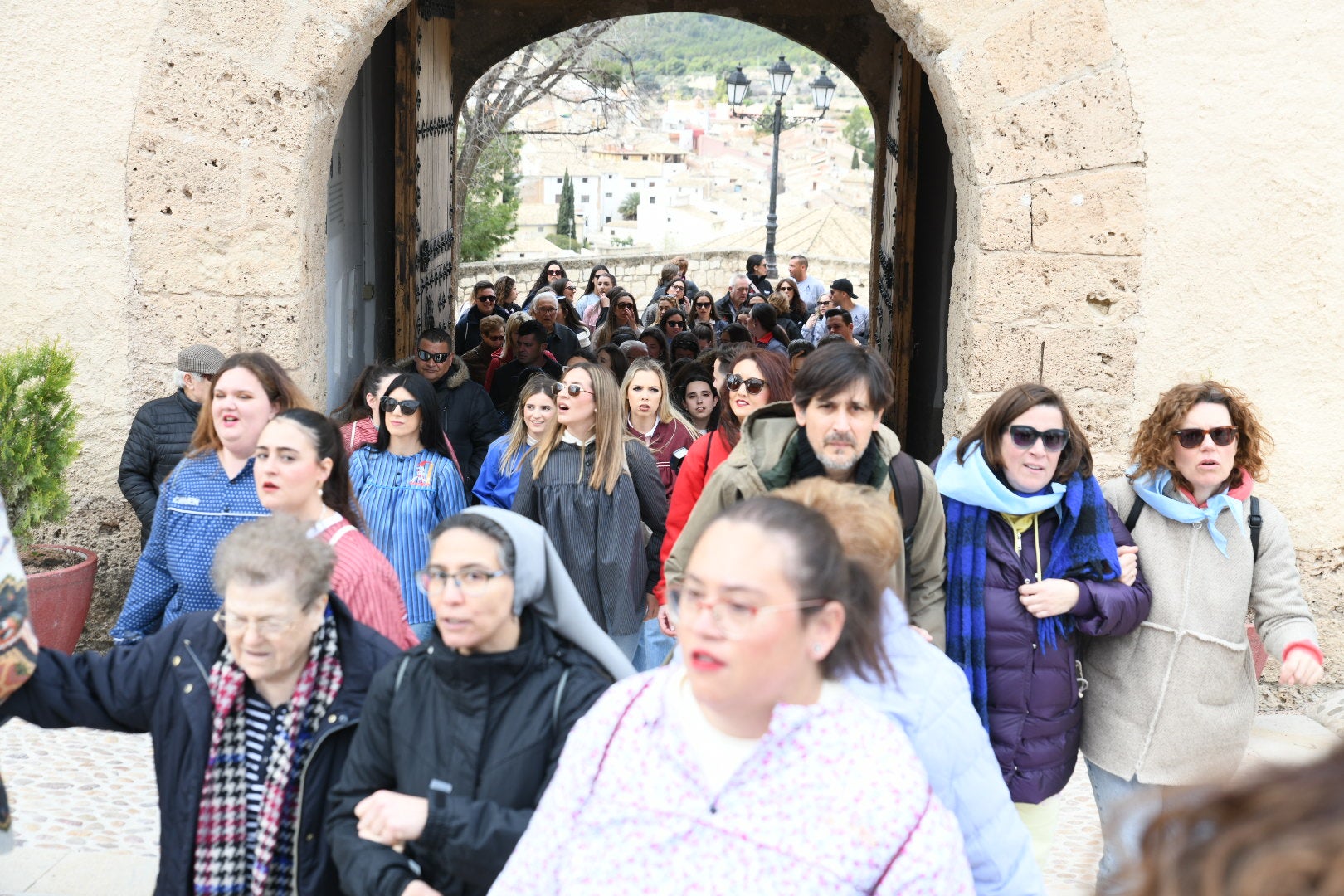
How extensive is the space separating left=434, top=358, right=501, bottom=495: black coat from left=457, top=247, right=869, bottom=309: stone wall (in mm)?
10376

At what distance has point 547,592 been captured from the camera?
255 cm

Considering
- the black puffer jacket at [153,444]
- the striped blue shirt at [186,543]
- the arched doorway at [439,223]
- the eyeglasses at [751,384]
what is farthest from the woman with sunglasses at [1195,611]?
the arched doorway at [439,223]

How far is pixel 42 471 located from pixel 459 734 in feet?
9.89

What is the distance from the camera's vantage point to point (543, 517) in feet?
15.0

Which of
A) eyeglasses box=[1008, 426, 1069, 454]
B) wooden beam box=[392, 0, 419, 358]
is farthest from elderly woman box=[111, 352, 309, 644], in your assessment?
wooden beam box=[392, 0, 419, 358]

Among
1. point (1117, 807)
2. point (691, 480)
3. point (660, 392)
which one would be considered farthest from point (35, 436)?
point (1117, 807)

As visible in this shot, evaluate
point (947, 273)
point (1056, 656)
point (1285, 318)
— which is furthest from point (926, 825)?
point (947, 273)

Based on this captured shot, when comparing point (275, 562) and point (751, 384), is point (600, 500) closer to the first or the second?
point (751, 384)

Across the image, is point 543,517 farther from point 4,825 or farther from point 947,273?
point 947,273

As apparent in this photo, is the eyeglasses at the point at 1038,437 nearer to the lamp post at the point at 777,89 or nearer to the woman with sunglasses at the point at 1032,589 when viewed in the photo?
the woman with sunglasses at the point at 1032,589

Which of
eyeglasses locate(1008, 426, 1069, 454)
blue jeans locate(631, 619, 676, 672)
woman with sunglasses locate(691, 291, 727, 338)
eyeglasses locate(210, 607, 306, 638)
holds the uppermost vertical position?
woman with sunglasses locate(691, 291, 727, 338)

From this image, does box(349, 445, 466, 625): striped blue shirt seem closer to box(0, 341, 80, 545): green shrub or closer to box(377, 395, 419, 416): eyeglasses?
box(377, 395, 419, 416): eyeglasses

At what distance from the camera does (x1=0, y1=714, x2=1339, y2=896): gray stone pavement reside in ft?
12.1

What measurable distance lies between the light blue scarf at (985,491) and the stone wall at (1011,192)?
5.72 ft
